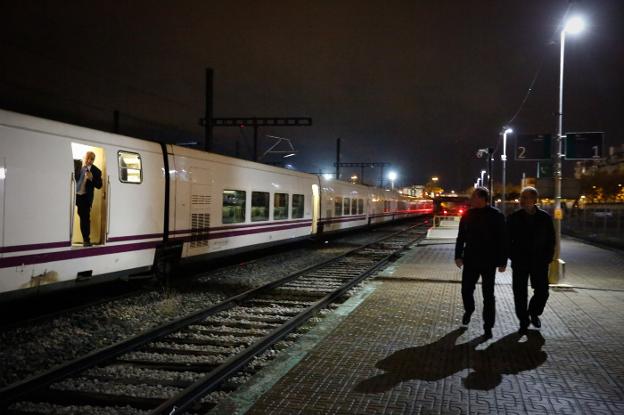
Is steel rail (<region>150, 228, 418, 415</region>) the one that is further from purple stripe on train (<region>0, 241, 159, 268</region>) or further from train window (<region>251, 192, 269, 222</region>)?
train window (<region>251, 192, 269, 222</region>)

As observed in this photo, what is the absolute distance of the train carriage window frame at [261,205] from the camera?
16.6 m

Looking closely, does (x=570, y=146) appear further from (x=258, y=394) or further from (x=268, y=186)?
(x=258, y=394)

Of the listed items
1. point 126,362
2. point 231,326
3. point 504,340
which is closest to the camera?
point 126,362

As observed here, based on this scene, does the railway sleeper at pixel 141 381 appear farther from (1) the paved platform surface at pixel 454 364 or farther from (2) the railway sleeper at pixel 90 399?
(1) the paved platform surface at pixel 454 364

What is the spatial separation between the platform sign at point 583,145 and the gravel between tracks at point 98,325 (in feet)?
25.6

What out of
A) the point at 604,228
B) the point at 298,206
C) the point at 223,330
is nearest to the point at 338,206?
the point at 298,206

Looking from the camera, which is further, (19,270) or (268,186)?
(268,186)

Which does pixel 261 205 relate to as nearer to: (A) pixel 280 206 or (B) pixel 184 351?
(A) pixel 280 206

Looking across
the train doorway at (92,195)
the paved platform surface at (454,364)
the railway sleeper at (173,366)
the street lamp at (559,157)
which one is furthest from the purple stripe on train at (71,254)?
the street lamp at (559,157)

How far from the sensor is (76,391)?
549 cm

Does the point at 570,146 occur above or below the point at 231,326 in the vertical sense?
above

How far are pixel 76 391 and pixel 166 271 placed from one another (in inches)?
272

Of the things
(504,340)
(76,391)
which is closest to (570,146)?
(504,340)

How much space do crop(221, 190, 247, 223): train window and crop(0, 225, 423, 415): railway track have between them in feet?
15.8
